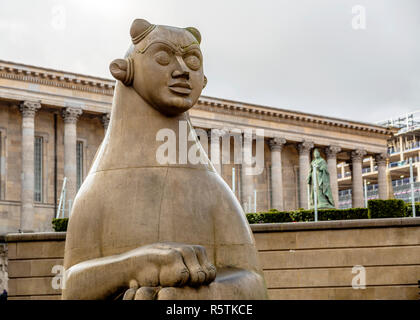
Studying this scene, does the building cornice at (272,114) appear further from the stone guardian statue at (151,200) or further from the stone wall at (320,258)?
the stone guardian statue at (151,200)

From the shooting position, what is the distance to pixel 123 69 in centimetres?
597

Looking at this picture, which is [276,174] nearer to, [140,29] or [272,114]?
[272,114]

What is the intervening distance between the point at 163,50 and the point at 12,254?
1560cm

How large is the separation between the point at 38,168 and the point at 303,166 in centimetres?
2093

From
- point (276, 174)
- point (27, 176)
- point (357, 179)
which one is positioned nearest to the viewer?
point (27, 176)

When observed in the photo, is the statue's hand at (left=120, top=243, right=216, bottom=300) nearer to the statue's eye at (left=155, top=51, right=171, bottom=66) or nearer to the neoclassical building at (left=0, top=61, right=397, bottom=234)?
the statue's eye at (left=155, top=51, right=171, bottom=66)

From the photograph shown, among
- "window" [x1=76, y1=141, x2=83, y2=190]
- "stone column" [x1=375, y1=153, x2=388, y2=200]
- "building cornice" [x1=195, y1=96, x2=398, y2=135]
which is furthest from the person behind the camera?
"stone column" [x1=375, y1=153, x2=388, y2=200]

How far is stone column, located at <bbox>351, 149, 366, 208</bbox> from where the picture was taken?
6122 cm

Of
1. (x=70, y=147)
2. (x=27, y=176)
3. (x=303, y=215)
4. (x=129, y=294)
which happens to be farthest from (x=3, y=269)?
(x=129, y=294)

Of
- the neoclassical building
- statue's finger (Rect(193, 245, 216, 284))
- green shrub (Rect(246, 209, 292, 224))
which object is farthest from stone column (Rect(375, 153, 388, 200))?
statue's finger (Rect(193, 245, 216, 284))

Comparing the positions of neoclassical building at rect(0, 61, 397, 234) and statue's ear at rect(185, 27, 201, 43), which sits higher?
neoclassical building at rect(0, 61, 397, 234)

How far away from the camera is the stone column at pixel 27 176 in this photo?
146 feet

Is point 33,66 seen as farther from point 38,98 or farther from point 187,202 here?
point 187,202

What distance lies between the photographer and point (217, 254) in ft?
18.7
